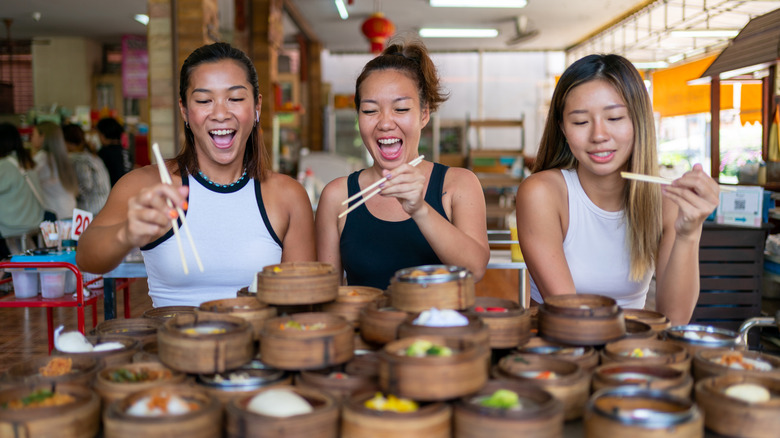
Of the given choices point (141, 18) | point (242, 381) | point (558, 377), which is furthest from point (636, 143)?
point (141, 18)

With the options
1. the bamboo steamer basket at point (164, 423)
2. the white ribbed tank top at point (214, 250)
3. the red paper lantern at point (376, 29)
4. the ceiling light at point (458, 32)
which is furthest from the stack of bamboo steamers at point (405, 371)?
the ceiling light at point (458, 32)

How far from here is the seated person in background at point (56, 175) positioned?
24.0 feet

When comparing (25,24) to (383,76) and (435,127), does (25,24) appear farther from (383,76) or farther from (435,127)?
(383,76)

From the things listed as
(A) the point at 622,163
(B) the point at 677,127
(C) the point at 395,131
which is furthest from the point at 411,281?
(B) the point at 677,127

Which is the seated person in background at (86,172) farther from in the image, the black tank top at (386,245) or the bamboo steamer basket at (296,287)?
the bamboo steamer basket at (296,287)

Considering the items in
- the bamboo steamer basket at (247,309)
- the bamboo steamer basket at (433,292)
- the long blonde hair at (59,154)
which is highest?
the long blonde hair at (59,154)

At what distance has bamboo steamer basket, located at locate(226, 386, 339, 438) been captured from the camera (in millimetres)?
1078

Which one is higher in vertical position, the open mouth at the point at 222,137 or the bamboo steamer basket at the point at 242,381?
the open mouth at the point at 222,137

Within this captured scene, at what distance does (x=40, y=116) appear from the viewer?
37.1 feet

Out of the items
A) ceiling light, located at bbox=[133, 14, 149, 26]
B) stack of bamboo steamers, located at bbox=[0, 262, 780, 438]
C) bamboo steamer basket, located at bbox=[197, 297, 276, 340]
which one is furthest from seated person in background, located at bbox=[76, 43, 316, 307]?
ceiling light, located at bbox=[133, 14, 149, 26]

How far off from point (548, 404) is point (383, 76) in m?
1.55

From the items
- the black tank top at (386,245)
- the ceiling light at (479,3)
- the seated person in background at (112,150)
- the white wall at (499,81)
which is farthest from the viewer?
the white wall at (499,81)

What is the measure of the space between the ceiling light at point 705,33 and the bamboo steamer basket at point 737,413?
10.2 metres

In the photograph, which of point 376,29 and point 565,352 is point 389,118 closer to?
point 565,352
